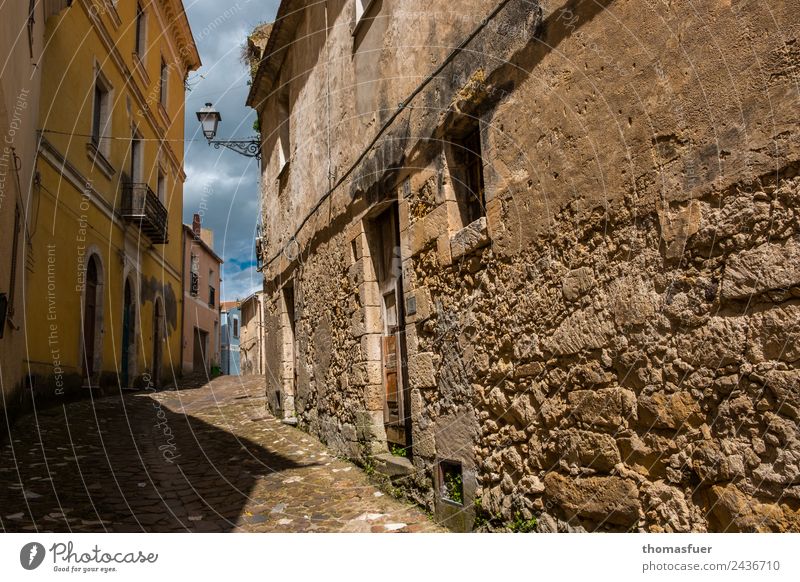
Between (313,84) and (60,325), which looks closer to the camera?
(313,84)

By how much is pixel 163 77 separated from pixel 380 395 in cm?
1297

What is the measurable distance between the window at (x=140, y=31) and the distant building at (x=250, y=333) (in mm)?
11067

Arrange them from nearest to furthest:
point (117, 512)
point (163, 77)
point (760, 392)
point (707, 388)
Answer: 1. point (760, 392)
2. point (707, 388)
3. point (117, 512)
4. point (163, 77)

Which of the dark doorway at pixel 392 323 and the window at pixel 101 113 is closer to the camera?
the dark doorway at pixel 392 323

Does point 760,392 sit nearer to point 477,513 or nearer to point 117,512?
point 477,513

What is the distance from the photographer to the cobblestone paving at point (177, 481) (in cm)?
408

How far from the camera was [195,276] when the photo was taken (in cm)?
2164

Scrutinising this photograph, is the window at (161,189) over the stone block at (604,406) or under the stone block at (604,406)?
over

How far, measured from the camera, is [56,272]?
835cm

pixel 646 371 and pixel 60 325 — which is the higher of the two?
pixel 60 325

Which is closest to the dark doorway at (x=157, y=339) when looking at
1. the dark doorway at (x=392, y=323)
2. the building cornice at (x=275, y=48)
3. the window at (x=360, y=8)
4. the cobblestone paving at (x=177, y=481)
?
the cobblestone paving at (x=177, y=481)

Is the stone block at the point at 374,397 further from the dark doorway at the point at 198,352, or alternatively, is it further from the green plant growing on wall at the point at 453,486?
the dark doorway at the point at 198,352

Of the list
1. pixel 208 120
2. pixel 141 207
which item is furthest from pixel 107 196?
pixel 208 120

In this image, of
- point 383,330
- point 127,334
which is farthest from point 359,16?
point 127,334
